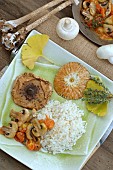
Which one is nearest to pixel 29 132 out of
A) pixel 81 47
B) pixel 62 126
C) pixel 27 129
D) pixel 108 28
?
pixel 27 129

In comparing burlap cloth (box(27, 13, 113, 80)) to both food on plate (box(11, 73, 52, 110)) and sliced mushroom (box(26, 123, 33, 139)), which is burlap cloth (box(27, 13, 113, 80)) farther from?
sliced mushroom (box(26, 123, 33, 139))

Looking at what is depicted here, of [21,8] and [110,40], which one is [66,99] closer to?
[110,40]

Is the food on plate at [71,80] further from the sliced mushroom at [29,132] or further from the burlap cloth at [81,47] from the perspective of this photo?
the sliced mushroom at [29,132]

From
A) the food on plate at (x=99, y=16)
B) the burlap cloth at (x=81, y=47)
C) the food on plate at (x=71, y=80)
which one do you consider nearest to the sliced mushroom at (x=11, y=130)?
the food on plate at (x=71, y=80)

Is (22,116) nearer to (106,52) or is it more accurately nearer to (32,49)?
(32,49)

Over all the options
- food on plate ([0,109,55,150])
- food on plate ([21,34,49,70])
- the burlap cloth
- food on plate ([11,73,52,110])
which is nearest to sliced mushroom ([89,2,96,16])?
the burlap cloth

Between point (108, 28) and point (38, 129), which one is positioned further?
point (108, 28)
